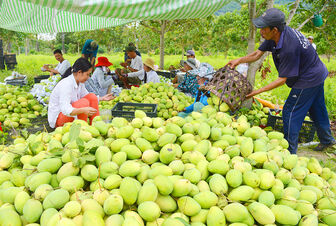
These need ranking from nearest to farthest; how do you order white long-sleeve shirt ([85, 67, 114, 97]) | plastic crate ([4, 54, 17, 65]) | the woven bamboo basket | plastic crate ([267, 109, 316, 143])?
the woven bamboo basket → plastic crate ([267, 109, 316, 143]) → white long-sleeve shirt ([85, 67, 114, 97]) → plastic crate ([4, 54, 17, 65])

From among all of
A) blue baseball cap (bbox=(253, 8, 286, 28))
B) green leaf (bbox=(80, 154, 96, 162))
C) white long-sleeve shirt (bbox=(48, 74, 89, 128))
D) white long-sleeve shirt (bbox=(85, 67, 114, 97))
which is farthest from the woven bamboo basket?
white long-sleeve shirt (bbox=(85, 67, 114, 97))

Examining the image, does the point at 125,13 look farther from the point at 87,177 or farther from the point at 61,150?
the point at 87,177

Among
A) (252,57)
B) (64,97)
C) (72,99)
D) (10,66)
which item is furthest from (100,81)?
(10,66)

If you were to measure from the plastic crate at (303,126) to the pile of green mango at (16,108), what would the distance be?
162 inches

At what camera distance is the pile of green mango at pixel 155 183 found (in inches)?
42.9

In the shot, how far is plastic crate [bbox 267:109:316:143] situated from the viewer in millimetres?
3516

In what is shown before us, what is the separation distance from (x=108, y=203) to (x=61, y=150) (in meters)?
0.60

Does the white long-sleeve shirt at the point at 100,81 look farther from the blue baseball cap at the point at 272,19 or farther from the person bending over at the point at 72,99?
the blue baseball cap at the point at 272,19

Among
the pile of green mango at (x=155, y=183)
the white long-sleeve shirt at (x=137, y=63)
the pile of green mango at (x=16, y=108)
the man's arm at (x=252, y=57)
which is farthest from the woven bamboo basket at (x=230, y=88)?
the white long-sleeve shirt at (x=137, y=63)

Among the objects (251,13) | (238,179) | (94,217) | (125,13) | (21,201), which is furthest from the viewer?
A: (251,13)

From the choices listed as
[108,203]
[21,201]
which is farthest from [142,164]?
[21,201]

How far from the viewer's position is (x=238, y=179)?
1302 millimetres

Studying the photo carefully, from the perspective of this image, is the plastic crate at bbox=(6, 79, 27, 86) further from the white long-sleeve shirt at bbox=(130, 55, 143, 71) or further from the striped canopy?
the white long-sleeve shirt at bbox=(130, 55, 143, 71)

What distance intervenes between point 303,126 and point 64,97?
11.7 feet
